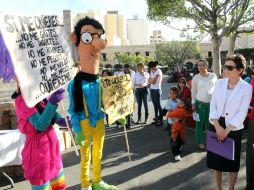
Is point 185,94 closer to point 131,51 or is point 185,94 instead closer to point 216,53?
point 216,53

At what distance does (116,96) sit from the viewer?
4426 mm

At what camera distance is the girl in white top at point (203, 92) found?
19.2 feet

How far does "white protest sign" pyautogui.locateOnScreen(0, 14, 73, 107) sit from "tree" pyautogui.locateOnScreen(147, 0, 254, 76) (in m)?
11.2

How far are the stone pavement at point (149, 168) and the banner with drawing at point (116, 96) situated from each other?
3.23 ft

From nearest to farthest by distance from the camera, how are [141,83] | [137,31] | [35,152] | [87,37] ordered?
[35,152] < [87,37] < [141,83] < [137,31]

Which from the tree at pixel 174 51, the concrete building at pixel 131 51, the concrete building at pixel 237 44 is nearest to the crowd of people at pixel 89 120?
the concrete building at pixel 237 44

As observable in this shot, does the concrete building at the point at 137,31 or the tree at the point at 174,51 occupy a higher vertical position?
the concrete building at the point at 137,31

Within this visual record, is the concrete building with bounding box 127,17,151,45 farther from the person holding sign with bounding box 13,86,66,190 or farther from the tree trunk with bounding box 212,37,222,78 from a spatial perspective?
the person holding sign with bounding box 13,86,66,190

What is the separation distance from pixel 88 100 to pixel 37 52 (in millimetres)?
1121

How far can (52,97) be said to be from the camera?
292 cm

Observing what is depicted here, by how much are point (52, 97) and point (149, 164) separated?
2947mm

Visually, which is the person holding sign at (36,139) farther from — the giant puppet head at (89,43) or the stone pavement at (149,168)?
the stone pavement at (149,168)

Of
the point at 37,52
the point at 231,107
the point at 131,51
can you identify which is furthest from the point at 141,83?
the point at 131,51

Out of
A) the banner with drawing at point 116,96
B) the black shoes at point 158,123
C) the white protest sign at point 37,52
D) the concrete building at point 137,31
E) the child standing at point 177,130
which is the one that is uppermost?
the concrete building at point 137,31
